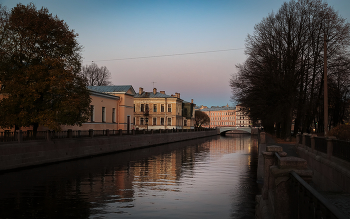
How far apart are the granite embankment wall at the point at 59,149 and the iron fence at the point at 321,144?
15432 mm

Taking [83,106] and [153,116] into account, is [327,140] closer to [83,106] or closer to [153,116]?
[83,106]

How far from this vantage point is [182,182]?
15977 millimetres

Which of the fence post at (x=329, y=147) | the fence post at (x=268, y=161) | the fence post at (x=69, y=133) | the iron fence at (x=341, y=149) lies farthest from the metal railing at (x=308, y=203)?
the fence post at (x=69, y=133)

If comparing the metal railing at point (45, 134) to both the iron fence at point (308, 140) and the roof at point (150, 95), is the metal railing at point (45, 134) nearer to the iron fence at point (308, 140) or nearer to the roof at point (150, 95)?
the iron fence at point (308, 140)

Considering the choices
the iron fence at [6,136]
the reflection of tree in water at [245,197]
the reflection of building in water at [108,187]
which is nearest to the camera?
the reflection of tree in water at [245,197]

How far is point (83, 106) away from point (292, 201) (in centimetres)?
2247

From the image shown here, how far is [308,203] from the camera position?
398 cm

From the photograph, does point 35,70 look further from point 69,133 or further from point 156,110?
point 156,110

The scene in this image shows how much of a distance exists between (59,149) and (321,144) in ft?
54.7

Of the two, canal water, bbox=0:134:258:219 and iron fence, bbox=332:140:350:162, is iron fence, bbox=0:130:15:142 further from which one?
iron fence, bbox=332:140:350:162

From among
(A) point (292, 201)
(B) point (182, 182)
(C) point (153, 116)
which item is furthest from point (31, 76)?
(C) point (153, 116)

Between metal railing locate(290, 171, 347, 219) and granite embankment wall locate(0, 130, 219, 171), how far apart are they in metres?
17.3

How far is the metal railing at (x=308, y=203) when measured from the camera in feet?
10.2

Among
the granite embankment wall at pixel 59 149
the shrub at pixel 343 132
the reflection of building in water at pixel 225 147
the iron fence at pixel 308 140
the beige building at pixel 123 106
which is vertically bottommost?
the reflection of building in water at pixel 225 147
